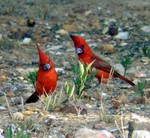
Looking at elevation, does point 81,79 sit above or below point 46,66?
below

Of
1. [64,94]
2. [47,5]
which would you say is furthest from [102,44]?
[64,94]

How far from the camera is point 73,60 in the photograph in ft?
28.0

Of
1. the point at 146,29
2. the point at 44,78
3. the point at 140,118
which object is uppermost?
the point at 44,78

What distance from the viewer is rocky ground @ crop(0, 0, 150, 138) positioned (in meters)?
5.24

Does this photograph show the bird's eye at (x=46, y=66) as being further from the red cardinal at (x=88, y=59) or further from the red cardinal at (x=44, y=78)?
the red cardinal at (x=88, y=59)

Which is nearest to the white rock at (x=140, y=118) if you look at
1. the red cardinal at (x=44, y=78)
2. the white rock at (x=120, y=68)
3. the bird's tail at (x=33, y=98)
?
the red cardinal at (x=44, y=78)

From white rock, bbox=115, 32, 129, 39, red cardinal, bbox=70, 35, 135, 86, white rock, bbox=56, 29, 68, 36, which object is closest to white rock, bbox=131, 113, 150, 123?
red cardinal, bbox=70, 35, 135, 86

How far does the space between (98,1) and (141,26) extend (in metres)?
1.93

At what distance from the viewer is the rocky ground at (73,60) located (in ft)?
17.2

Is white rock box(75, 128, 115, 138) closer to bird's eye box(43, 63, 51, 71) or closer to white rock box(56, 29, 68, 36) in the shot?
bird's eye box(43, 63, 51, 71)

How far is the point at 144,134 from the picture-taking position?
4.91 metres

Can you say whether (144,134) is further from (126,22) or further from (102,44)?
(126,22)

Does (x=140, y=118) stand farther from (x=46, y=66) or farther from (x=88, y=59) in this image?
(x=88, y=59)

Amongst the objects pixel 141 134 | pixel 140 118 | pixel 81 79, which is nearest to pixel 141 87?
pixel 81 79
